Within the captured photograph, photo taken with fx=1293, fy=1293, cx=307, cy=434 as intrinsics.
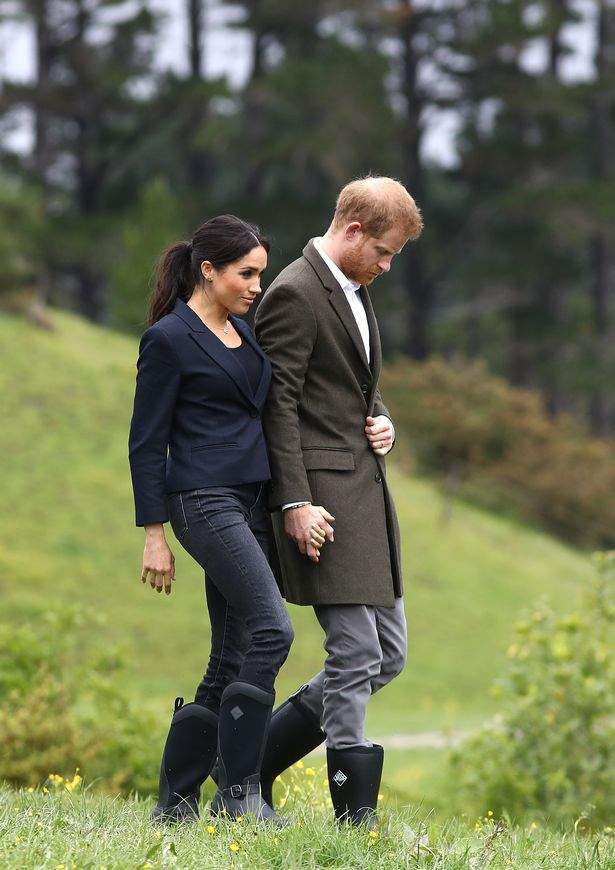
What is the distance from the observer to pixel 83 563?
14.5 m

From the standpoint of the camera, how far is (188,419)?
13.4 ft

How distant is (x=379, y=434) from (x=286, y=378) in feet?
1.31

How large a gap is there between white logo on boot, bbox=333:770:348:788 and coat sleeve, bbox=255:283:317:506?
2.84 feet

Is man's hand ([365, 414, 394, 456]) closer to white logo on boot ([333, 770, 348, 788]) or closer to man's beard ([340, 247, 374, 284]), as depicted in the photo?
man's beard ([340, 247, 374, 284])

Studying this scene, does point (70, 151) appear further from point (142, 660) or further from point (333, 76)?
point (142, 660)

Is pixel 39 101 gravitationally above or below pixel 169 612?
above

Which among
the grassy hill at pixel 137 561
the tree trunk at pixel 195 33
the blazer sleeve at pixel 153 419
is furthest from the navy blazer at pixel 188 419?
the tree trunk at pixel 195 33

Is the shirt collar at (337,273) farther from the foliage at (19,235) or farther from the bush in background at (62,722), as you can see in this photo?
the foliage at (19,235)

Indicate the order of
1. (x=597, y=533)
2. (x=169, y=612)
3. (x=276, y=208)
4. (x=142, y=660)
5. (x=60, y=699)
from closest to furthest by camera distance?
(x=60, y=699)
(x=142, y=660)
(x=169, y=612)
(x=597, y=533)
(x=276, y=208)

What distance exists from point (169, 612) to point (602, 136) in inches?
873

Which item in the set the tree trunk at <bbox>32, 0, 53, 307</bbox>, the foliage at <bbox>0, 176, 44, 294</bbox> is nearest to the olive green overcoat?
the foliage at <bbox>0, 176, 44, 294</bbox>

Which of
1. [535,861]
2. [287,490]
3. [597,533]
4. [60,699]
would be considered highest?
[287,490]

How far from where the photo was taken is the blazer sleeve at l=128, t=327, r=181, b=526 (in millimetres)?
4020

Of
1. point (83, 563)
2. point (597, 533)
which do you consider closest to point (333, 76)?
point (597, 533)
